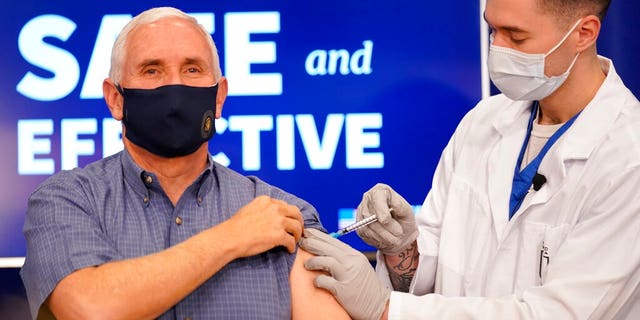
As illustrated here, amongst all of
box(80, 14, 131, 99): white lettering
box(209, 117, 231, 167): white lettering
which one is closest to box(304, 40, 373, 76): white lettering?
box(209, 117, 231, 167): white lettering

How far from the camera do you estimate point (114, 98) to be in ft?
7.38

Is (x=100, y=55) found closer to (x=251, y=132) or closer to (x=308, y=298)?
(x=251, y=132)

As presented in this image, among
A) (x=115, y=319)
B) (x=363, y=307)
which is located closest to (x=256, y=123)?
(x=363, y=307)

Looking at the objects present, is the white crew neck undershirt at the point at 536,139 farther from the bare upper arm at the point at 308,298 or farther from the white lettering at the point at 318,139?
the white lettering at the point at 318,139

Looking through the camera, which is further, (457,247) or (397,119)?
(397,119)

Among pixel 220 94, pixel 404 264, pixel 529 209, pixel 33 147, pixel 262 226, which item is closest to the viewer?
pixel 262 226

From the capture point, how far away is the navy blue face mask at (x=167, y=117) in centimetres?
215

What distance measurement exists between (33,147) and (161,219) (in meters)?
1.60

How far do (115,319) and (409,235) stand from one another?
1005 mm

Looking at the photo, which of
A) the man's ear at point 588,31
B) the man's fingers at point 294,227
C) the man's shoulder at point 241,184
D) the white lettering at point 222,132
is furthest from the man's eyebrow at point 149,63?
the white lettering at point 222,132

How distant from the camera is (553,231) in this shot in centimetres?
238

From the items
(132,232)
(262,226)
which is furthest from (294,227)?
(132,232)

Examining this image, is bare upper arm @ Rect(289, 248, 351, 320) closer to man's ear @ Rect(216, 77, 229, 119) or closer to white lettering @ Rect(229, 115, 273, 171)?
man's ear @ Rect(216, 77, 229, 119)

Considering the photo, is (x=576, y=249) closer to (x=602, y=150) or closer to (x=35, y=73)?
(x=602, y=150)
